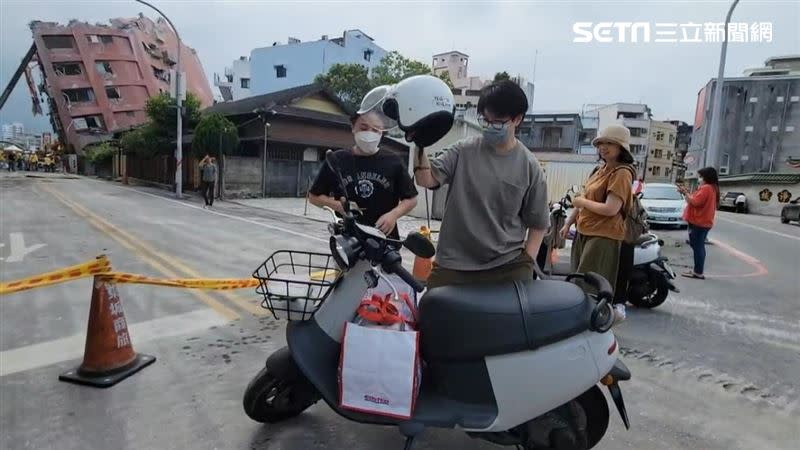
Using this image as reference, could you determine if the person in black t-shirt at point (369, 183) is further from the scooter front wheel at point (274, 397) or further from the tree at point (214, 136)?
the tree at point (214, 136)

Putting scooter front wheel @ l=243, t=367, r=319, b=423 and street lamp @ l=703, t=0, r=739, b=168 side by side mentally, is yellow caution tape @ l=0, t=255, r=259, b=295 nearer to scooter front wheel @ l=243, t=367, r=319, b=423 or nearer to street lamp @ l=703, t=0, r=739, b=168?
scooter front wheel @ l=243, t=367, r=319, b=423

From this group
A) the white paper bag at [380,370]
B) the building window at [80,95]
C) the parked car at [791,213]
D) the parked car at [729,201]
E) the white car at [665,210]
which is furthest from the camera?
the building window at [80,95]

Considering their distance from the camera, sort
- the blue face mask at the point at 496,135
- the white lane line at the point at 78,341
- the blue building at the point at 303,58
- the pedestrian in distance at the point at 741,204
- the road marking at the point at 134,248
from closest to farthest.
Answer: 1. the blue face mask at the point at 496,135
2. the white lane line at the point at 78,341
3. the road marking at the point at 134,248
4. the pedestrian in distance at the point at 741,204
5. the blue building at the point at 303,58

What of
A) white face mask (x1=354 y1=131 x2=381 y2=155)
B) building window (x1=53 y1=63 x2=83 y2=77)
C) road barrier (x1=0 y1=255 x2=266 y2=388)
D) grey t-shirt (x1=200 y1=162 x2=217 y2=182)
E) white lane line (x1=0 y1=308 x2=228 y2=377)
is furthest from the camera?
building window (x1=53 y1=63 x2=83 y2=77)

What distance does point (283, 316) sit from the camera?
2191 millimetres

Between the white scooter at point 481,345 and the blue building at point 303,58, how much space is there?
4171 cm

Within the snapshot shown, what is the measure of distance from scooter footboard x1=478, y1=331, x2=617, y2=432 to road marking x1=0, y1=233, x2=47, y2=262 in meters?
7.20

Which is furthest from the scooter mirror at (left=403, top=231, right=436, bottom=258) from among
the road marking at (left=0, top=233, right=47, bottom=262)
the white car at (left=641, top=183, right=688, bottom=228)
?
the white car at (left=641, top=183, right=688, bottom=228)

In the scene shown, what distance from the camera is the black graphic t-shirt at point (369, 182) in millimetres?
2818

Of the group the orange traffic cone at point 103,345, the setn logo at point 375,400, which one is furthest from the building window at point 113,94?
the setn logo at point 375,400

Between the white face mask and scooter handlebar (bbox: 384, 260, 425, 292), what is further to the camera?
the white face mask

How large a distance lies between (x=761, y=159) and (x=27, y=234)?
46.6 meters

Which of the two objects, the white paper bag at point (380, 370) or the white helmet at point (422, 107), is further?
the white helmet at point (422, 107)

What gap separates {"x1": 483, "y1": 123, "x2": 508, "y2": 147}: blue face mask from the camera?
2217 millimetres
